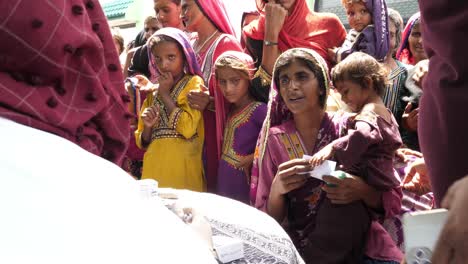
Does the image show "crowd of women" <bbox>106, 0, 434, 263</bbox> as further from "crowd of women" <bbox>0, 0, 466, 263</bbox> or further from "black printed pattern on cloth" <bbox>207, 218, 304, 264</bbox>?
"black printed pattern on cloth" <bbox>207, 218, 304, 264</bbox>

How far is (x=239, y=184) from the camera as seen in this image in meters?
3.34

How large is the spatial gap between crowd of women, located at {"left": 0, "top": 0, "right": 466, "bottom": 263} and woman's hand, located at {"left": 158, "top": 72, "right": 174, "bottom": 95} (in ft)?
0.05

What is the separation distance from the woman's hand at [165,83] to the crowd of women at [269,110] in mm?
14

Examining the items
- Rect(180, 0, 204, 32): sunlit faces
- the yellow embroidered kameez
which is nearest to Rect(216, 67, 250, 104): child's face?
the yellow embroidered kameez

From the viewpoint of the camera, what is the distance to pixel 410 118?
126 inches

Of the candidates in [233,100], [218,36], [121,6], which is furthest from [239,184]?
[121,6]

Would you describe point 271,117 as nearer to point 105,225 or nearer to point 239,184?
point 239,184

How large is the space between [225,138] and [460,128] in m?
2.14

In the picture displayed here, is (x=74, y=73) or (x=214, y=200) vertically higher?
(x=74, y=73)

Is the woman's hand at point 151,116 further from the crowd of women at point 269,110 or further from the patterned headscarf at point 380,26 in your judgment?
the patterned headscarf at point 380,26

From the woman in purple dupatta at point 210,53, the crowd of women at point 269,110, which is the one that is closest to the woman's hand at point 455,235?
the crowd of women at point 269,110

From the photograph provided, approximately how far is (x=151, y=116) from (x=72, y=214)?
2854 mm

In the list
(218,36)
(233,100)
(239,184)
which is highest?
(218,36)

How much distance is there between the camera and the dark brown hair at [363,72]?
287cm
